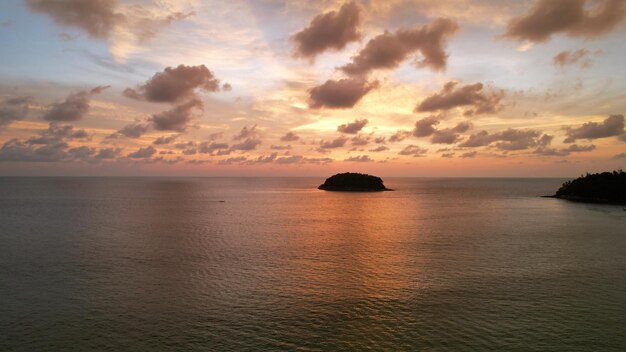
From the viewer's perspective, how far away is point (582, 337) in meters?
26.9

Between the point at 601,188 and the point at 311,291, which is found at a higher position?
the point at 601,188

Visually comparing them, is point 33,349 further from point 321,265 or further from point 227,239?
point 227,239

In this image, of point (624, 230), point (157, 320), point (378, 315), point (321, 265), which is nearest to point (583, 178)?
point (624, 230)

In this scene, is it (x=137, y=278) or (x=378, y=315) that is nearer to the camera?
(x=378, y=315)

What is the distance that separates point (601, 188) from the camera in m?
140

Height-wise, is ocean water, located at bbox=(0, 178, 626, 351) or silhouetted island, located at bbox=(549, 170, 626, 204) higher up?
silhouetted island, located at bbox=(549, 170, 626, 204)

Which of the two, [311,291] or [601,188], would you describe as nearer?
[311,291]

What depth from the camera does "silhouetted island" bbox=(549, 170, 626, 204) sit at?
13662 cm

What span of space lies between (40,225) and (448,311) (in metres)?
84.2

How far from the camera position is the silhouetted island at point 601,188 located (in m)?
137

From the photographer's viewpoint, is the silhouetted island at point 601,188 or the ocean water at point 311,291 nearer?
the ocean water at point 311,291

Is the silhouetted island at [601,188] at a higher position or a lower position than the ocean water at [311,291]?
higher

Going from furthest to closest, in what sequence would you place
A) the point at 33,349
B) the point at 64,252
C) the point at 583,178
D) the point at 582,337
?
the point at 583,178 → the point at 64,252 → the point at 582,337 → the point at 33,349

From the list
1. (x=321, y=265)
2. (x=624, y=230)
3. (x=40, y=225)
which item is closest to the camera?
(x=321, y=265)
